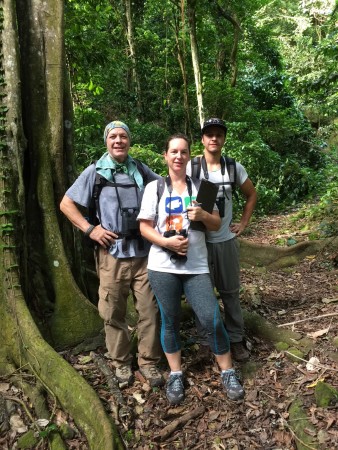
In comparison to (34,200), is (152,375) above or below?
below

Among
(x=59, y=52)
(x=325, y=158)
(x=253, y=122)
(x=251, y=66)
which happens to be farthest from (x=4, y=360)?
(x=251, y=66)

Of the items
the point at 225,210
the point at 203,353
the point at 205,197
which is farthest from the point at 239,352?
the point at 205,197

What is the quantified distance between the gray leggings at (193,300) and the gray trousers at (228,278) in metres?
0.54

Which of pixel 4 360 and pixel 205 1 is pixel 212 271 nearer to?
pixel 4 360

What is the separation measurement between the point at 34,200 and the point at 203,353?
7.54 feet

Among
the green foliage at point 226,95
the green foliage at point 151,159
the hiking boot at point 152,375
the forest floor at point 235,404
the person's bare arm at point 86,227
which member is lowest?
the forest floor at point 235,404

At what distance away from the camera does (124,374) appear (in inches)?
149

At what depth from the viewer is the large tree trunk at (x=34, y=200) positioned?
3801 mm

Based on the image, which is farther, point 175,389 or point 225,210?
point 225,210

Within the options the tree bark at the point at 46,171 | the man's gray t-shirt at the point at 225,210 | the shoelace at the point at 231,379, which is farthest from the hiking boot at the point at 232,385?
the tree bark at the point at 46,171

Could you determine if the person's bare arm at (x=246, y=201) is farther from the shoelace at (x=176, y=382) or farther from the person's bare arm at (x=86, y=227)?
the shoelace at (x=176, y=382)

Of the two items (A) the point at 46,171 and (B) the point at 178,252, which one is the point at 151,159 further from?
(B) the point at 178,252

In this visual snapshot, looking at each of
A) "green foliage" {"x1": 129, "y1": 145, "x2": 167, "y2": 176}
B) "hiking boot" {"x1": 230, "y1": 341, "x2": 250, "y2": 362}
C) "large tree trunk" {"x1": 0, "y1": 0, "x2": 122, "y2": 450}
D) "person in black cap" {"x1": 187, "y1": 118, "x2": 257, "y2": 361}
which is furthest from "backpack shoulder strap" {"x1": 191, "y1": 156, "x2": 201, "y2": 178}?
"green foliage" {"x1": 129, "y1": 145, "x2": 167, "y2": 176}

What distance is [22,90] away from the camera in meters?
4.38
